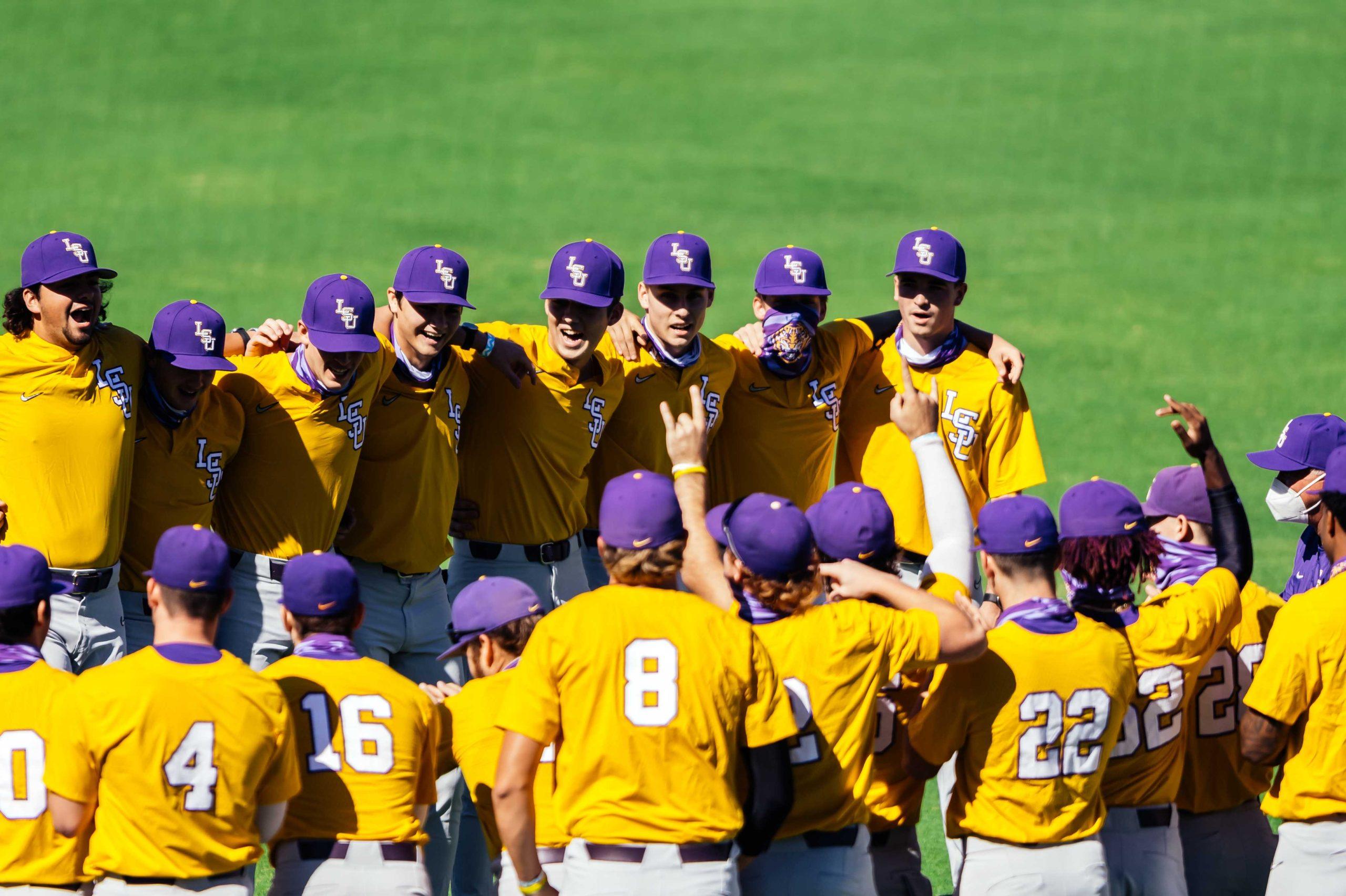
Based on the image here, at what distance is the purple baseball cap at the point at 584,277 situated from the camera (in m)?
7.86

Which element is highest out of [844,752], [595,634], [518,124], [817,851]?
[518,124]

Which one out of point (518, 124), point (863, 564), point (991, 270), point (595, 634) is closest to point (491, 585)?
point (595, 634)

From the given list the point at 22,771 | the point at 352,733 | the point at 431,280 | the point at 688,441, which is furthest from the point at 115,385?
the point at 688,441

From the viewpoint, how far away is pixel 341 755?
18.4 ft

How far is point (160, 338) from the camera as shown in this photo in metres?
7.27

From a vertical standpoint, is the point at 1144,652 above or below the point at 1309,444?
below

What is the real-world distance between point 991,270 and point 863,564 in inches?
731

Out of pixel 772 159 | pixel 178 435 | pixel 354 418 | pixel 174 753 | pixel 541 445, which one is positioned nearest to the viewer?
pixel 174 753

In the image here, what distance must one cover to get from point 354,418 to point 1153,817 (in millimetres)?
3777

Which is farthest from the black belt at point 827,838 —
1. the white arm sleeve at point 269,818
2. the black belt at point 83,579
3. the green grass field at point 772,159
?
the green grass field at point 772,159

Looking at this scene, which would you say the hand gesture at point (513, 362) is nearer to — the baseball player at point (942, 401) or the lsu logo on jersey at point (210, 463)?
the lsu logo on jersey at point (210, 463)

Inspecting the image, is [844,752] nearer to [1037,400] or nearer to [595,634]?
[595,634]

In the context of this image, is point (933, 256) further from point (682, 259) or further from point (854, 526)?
point (854, 526)

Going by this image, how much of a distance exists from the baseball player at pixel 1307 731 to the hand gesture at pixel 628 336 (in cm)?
337
